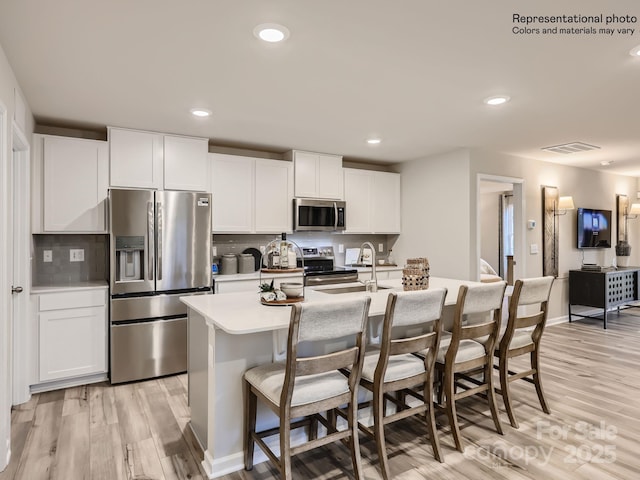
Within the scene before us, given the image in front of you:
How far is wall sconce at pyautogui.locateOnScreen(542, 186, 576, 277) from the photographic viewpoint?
5.52 meters

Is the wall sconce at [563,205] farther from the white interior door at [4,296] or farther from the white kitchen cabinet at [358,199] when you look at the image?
the white interior door at [4,296]

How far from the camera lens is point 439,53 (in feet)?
7.48

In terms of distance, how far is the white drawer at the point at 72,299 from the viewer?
3277mm

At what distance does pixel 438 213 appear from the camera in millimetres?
4992

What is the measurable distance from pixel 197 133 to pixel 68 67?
155cm

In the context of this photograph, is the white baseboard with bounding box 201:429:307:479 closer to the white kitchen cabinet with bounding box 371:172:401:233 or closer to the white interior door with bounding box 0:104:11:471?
the white interior door with bounding box 0:104:11:471

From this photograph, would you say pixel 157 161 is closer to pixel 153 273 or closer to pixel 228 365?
pixel 153 273

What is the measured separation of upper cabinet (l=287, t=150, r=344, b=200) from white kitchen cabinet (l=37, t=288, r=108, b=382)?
7.98 feet

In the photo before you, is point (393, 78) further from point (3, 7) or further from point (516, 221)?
point (516, 221)

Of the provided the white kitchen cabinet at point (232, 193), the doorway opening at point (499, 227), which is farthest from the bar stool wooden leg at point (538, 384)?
the doorway opening at point (499, 227)

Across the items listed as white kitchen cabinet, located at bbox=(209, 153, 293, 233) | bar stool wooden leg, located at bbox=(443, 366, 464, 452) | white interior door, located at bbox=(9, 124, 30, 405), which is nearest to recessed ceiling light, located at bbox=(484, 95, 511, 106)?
bar stool wooden leg, located at bbox=(443, 366, 464, 452)

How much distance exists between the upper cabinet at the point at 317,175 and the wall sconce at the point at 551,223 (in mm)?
2961

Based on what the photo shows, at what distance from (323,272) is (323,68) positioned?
Result: 8.43 ft

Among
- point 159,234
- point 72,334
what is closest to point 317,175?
point 159,234
